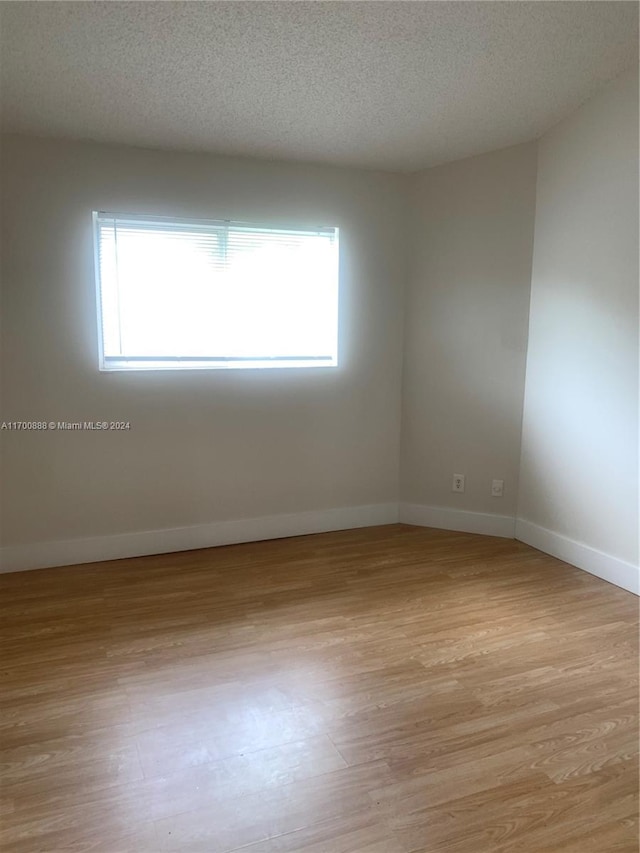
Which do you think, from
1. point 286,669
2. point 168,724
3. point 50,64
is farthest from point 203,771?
point 50,64

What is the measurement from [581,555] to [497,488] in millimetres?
683

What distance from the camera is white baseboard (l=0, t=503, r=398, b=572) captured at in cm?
321

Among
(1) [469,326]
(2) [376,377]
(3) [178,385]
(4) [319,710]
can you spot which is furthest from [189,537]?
(1) [469,326]

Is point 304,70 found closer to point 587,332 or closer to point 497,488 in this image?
point 587,332

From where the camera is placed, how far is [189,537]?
350cm

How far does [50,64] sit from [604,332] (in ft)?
9.26

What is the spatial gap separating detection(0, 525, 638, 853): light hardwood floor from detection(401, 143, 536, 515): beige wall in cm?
80

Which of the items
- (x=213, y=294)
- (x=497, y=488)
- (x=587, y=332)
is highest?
(x=213, y=294)

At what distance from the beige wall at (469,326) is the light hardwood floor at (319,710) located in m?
0.80

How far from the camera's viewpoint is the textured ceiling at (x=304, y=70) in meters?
2.00

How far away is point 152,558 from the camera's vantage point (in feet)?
11.1

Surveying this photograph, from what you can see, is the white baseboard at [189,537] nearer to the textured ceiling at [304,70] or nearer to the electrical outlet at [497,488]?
the electrical outlet at [497,488]

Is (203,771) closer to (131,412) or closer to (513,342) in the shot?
(131,412)

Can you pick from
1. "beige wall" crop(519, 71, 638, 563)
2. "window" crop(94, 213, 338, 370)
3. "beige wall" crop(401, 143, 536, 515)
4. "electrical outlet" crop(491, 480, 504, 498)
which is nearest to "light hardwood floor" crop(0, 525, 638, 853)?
"beige wall" crop(519, 71, 638, 563)
